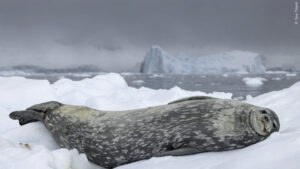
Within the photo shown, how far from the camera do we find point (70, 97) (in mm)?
7488

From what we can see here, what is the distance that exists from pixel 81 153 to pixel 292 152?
2.11 metres

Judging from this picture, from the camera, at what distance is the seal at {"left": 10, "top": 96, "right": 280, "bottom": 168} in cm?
271

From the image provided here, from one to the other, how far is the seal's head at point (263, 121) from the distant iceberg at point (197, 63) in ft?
156

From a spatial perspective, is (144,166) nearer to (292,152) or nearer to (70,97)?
(292,152)

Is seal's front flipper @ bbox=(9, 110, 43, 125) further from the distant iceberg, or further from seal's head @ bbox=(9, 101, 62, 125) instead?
the distant iceberg

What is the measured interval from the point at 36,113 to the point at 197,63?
182ft

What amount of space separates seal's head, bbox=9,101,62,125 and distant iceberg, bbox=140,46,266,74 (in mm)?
46405

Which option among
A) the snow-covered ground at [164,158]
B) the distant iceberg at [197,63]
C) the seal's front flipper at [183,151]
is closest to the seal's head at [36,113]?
the snow-covered ground at [164,158]

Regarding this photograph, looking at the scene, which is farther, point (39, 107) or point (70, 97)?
point (70, 97)

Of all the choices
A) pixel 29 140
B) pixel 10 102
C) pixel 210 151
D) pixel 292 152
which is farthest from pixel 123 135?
Answer: pixel 10 102

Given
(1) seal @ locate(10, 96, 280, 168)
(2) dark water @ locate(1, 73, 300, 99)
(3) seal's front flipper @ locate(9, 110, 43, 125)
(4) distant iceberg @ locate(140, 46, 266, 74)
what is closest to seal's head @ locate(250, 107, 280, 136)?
(1) seal @ locate(10, 96, 280, 168)

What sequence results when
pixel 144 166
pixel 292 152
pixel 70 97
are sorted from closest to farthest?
pixel 292 152
pixel 144 166
pixel 70 97

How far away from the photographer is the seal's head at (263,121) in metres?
2.67

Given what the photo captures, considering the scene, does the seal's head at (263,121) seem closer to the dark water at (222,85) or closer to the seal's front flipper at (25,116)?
the seal's front flipper at (25,116)
